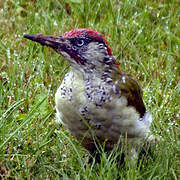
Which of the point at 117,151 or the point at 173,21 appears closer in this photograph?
the point at 117,151

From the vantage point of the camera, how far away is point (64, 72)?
5.12 m

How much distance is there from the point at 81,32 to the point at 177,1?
2.94 m

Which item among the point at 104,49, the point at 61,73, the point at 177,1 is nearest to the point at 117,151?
the point at 104,49

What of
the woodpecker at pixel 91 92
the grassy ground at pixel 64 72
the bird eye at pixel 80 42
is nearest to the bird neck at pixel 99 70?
the woodpecker at pixel 91 92

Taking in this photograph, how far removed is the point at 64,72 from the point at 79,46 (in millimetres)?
1469

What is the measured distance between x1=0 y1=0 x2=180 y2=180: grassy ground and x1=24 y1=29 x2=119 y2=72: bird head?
1.40 ft

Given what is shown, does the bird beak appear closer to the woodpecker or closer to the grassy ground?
the woodpecker

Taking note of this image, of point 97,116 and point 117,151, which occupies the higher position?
point 97,116

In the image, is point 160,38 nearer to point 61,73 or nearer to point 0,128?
point 61,73

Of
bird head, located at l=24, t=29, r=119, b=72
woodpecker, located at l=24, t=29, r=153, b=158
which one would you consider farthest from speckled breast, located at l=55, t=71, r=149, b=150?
bird head, located at l=24, t=29, r=119, b=72

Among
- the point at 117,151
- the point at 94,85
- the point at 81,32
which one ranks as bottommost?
the point at 117,151

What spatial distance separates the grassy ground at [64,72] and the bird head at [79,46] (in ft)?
1.40

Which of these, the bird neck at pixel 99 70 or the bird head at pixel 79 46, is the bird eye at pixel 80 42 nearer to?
the bird head at pixel 79 46

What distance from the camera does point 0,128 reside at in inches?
150
